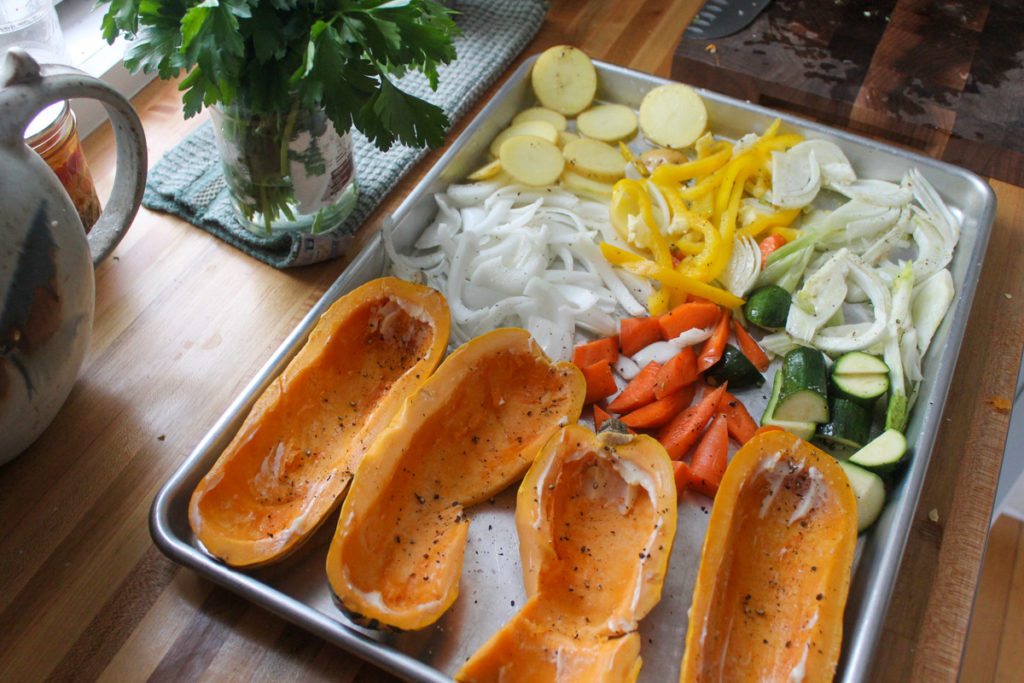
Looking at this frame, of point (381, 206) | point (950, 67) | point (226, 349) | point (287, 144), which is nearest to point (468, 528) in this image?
point (226, 349)

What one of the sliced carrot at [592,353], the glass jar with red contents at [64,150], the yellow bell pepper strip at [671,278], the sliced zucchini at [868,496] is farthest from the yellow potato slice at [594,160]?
the glass jar with red contents at [64,150]

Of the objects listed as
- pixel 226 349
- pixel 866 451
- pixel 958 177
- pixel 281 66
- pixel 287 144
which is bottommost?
pixel 226 349

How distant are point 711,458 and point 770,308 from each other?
1.19 ft

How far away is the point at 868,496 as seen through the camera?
1240 millimetres

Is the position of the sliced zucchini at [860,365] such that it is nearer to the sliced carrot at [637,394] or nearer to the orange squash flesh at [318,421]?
the sliced carrot at [637,394]

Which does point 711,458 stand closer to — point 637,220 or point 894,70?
point 637,220

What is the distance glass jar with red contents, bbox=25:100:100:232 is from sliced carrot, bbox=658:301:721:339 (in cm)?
107

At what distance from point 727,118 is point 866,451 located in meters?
0.91

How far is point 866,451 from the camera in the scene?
1293 millimetres

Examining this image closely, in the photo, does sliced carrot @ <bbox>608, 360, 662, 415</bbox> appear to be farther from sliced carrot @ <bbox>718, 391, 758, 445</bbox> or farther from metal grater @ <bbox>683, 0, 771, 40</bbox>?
metal grater @ <bbox>683, 0, 771, 40</bbox>

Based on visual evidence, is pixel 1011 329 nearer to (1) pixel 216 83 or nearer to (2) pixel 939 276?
(2) pixel 939 276

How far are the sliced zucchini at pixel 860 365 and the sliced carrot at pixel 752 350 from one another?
0.40 feet

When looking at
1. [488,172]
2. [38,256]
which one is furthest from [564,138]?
[38,256]

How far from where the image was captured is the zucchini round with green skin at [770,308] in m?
1.53
